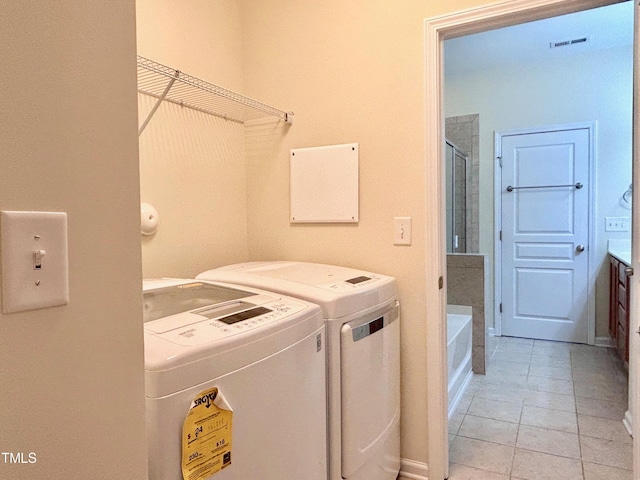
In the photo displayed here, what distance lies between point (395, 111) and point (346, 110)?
25cm

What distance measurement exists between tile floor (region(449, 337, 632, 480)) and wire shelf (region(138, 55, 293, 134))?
2035 millimetres

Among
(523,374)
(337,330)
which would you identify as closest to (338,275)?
(337,330)

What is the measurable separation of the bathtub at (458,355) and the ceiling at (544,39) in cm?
227

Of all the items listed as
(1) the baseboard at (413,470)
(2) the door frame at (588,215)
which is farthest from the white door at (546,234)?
(1) the baseboard at (413,470)

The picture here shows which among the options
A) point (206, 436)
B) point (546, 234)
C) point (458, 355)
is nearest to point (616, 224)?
point (546, 234)

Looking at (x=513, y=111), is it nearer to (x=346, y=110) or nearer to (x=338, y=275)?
(x=346, y=110)

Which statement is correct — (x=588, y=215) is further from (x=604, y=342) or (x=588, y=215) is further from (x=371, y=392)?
(x=371, y=392)

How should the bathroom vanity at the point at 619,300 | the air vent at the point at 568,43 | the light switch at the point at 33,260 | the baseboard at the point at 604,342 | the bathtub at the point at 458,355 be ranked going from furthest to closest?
the baseboard at the point at 604,342
the air vent at the point at 568,43
the bathroom vanity at the point at 619,300
the bathtub at the point at 458,355
the light switch at the point at 33,260

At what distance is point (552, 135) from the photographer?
4039 millimetres

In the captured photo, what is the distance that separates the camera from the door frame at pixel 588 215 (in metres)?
3.89

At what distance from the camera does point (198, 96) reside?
1.89 metres

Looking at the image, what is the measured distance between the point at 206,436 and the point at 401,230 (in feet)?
4.30

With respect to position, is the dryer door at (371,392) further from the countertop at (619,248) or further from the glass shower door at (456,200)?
the countertop at (619,248)

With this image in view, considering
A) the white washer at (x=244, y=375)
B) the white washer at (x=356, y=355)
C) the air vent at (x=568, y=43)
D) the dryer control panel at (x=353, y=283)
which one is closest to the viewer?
the white washer at (x=244, y=375)
